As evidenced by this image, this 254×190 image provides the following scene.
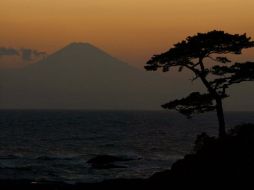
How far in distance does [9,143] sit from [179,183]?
80413 mm

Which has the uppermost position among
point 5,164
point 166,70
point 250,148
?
point 166,70

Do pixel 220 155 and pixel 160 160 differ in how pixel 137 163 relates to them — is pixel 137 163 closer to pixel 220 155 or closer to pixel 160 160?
pixel 160 160

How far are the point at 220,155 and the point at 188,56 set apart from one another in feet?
21.7

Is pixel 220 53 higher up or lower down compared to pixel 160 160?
higher up

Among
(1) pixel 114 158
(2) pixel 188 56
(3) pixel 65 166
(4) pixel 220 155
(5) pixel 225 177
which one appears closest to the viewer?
(5) pixel 225 177

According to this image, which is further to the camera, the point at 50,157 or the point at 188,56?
the point at 50,157

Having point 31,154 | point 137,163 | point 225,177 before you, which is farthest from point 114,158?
point 225,177

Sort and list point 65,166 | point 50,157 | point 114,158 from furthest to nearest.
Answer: point 50,157, point 114,158, point 65,166

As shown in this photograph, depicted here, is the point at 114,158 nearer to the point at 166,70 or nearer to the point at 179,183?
the point at 166,70

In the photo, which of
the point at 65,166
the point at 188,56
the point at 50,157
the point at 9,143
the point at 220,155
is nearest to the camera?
the point at 220,155

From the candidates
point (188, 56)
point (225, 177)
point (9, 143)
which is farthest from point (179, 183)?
point (9, 143)

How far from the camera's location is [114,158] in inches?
2867

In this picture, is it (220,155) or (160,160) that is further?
(160,160)

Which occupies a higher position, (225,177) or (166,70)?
(166,70)
